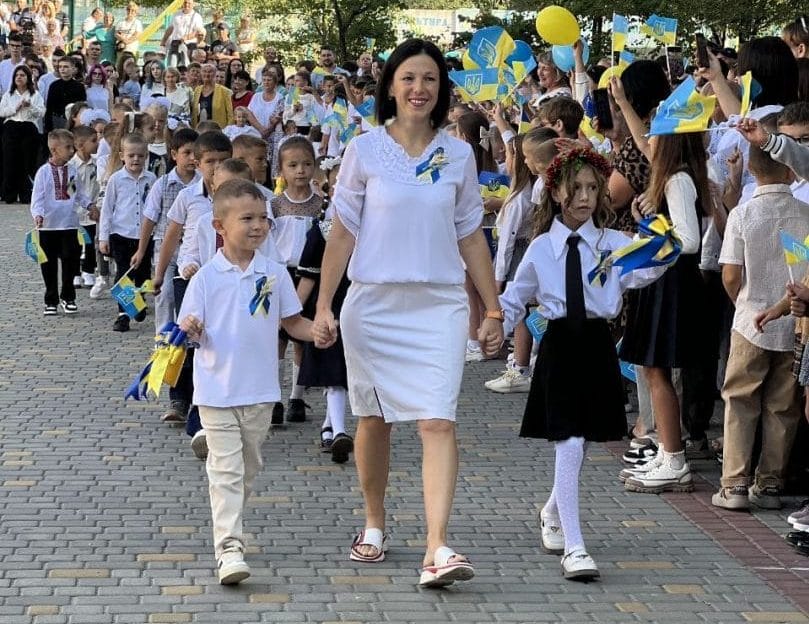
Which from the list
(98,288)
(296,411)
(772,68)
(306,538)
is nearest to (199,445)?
(296,411)

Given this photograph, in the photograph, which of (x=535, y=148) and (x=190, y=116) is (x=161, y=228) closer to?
(x=535, y=148)

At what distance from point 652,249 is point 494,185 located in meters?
5.64

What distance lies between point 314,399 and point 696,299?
3304 millimetres

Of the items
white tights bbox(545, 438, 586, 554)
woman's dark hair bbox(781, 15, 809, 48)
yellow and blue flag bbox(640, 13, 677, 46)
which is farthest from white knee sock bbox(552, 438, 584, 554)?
yellow and blue flag bbox(640, 13, 677, 46)

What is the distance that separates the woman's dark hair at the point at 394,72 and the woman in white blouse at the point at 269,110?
16149mm

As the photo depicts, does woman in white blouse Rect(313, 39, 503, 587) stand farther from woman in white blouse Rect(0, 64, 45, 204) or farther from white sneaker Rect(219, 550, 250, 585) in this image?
woman in white blouse Rect(0, 64, 45, 204)

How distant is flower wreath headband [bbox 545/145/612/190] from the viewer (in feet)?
21.5

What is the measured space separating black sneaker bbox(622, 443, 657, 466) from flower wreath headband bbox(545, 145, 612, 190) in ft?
7.24

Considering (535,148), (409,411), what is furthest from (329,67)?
(409,411)

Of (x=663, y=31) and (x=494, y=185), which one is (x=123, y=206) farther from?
(x=663, y=31)

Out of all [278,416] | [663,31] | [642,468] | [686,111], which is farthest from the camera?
[663,31]

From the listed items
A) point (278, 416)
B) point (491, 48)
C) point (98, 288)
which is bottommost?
point (98, 288)

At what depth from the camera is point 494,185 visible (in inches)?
465

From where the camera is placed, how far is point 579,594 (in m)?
6.03
